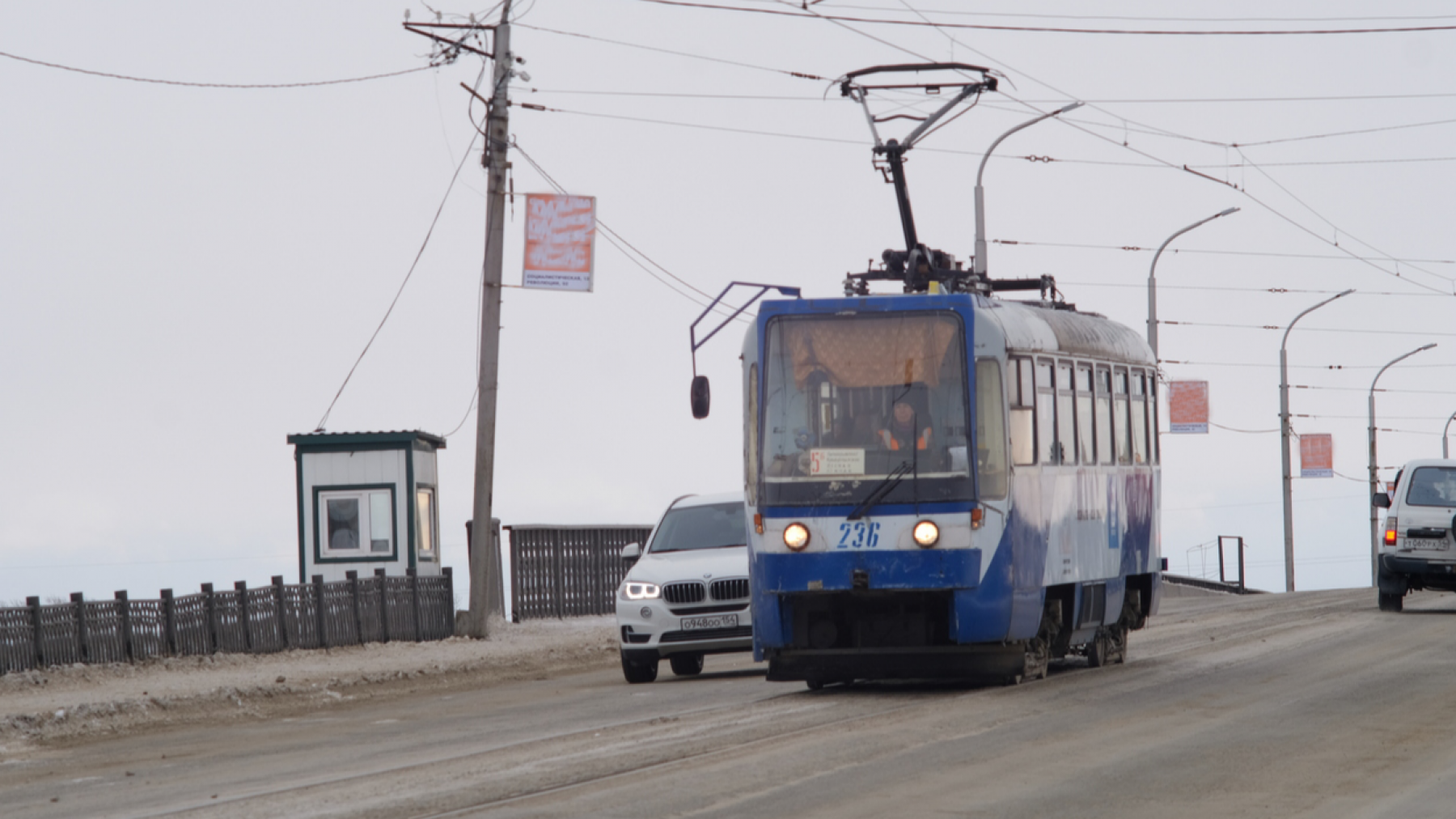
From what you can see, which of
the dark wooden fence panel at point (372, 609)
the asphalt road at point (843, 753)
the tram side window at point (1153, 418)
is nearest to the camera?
the asphalt road at point (843, 753)

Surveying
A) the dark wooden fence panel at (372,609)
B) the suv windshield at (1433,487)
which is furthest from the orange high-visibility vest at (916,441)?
the suv windshield at (1433,487)

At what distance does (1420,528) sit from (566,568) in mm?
13385

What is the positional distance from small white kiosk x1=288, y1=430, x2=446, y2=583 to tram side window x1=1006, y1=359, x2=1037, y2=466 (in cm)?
1528

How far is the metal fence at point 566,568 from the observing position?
1203 inches

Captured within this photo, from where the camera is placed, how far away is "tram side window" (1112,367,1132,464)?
60.6 feet

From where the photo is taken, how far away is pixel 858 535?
15031 mm

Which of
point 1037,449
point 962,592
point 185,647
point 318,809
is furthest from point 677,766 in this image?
point 185,647

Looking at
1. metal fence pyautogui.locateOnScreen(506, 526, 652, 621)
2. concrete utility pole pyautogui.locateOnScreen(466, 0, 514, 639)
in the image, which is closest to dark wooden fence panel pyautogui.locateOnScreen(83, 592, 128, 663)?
concrete utility pole pyautogui.locateOnScreen(466, 0, 514, 639)

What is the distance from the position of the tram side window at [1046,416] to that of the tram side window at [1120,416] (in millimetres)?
2080

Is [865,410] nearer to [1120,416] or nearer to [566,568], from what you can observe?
[1120,416]

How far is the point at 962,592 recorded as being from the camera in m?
14.9

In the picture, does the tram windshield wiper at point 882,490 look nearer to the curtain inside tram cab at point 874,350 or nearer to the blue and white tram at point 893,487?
the blue and white tram at point 893,487

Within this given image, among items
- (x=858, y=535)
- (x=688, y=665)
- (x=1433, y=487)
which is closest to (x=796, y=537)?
(x=858, y=535)

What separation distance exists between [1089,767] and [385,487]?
19970 millimetres
